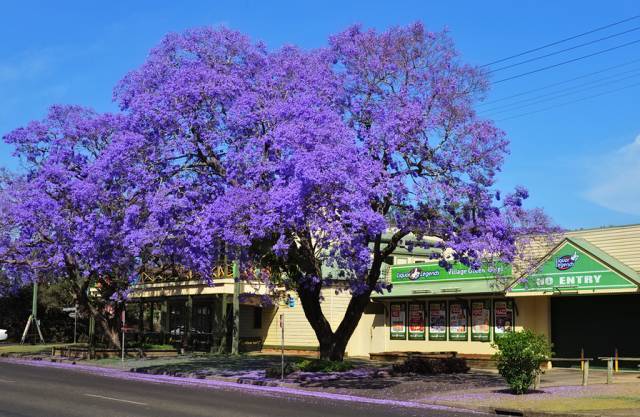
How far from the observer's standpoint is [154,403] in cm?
1600

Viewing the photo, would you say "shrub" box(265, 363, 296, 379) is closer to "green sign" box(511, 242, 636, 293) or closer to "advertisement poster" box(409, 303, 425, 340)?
"green sign" box(511, 242, 636, 293)

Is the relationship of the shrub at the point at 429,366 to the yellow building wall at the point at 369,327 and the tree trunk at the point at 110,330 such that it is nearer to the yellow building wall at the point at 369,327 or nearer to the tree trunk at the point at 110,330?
the yellow building wall at the point at 369,327

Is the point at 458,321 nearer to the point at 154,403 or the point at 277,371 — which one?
the point at 277,371

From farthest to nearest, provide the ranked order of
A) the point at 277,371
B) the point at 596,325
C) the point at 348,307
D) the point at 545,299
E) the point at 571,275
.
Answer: the point at 545,299 < the point at 596,325 < the point at 571,275 < the point at 348,307 < the point at 277,371

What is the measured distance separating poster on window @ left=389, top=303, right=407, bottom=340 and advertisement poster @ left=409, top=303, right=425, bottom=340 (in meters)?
0.35

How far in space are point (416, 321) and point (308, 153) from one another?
52.4 feet

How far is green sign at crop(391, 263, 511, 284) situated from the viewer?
91.0 feet

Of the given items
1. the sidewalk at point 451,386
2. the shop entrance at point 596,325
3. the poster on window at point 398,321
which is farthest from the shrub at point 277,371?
the shop entrance at point 596,325

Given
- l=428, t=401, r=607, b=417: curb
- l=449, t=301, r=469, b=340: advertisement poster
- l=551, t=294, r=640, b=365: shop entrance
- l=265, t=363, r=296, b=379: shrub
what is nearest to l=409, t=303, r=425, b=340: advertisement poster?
l=449, t=301, r=469, b=340: advertisement poster

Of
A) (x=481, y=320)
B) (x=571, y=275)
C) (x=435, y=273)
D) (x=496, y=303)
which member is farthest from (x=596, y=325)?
(x=435, y=273)

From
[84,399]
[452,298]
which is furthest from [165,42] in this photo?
[452,298]

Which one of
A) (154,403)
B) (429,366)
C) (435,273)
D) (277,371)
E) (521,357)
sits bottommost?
(277,371)

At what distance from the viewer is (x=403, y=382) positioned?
21.7 m

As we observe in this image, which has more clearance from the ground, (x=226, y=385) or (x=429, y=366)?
(x=429, y=366)
